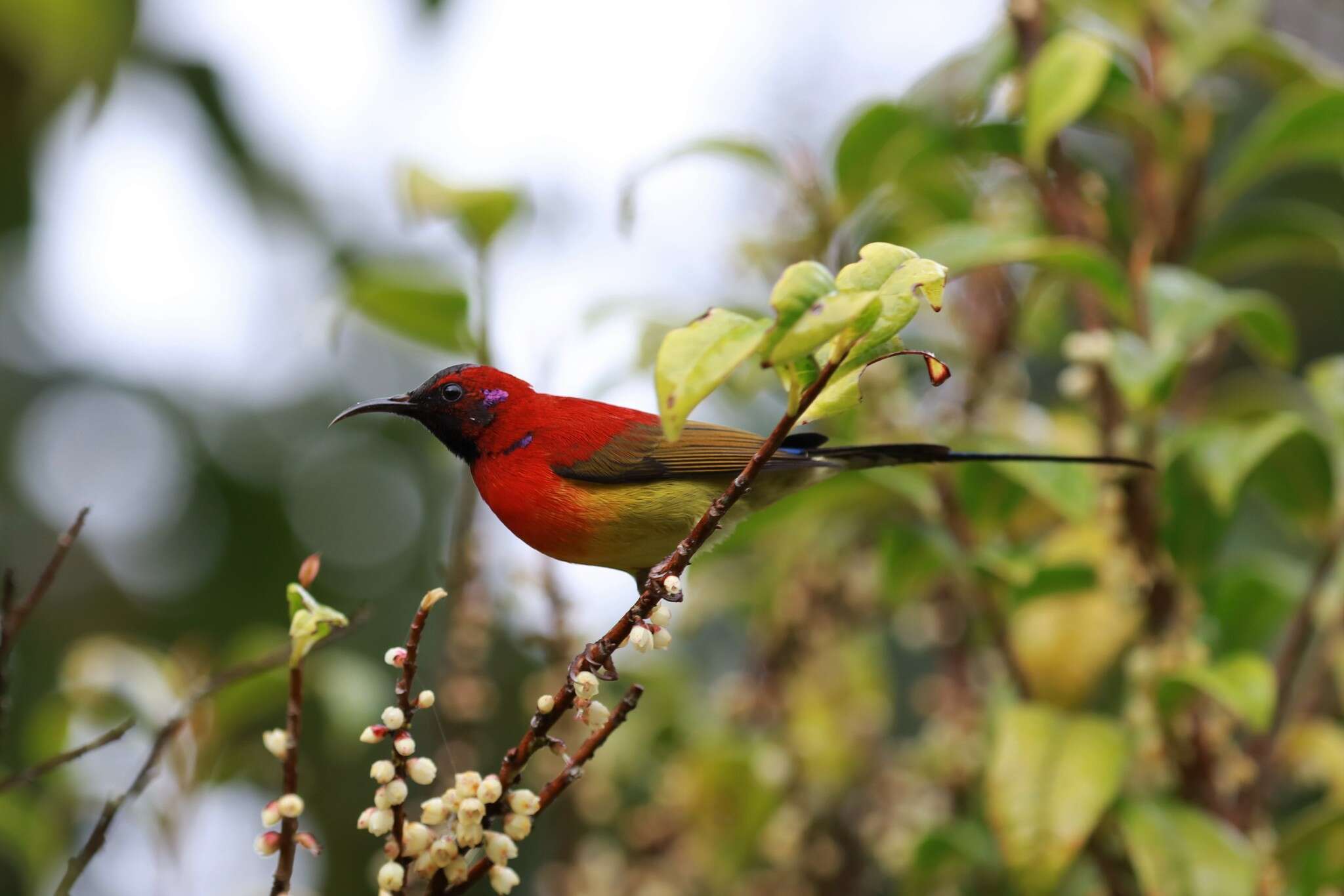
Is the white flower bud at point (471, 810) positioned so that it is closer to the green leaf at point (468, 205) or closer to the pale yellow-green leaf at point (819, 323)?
the pale yellow-green leaf at point (819, 323)

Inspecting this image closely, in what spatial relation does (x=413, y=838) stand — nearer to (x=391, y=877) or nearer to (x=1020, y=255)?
(x=391, y=877)

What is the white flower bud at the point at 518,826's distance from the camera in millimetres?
1319

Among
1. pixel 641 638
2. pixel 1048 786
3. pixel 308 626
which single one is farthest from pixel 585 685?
pixel 1048 786

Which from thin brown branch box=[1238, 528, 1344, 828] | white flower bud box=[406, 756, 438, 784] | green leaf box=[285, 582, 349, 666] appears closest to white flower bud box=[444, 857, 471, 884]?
white flower bud box=[406, 756, 438, 784]

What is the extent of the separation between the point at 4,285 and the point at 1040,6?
5.10m

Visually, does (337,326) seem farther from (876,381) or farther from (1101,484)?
(1101,484)

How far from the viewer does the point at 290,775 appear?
1.31m

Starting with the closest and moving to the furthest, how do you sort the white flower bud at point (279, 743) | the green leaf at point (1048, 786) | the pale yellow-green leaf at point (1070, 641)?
the white flower bud at point (279, 743) < the green leaf at point (1048, 786) < the pale yellow-green leaf at point (1070, 641)

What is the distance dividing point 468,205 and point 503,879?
1.56 metres

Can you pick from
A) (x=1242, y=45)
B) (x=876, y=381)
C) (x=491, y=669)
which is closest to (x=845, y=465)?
(x=876, y=381)

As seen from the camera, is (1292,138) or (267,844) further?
(1292,138)

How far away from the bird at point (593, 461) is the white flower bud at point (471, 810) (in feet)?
2.90

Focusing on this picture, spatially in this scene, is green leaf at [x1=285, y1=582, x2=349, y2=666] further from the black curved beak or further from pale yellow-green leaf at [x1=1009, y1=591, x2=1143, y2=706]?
pale yellow-green leaf at [x1=1009, y1=591, x2=1143, y2=706]

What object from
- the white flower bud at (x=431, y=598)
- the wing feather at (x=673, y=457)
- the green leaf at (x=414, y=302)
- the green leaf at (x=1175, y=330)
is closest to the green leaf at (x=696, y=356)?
the white flower bud at (x=431, y=598)
